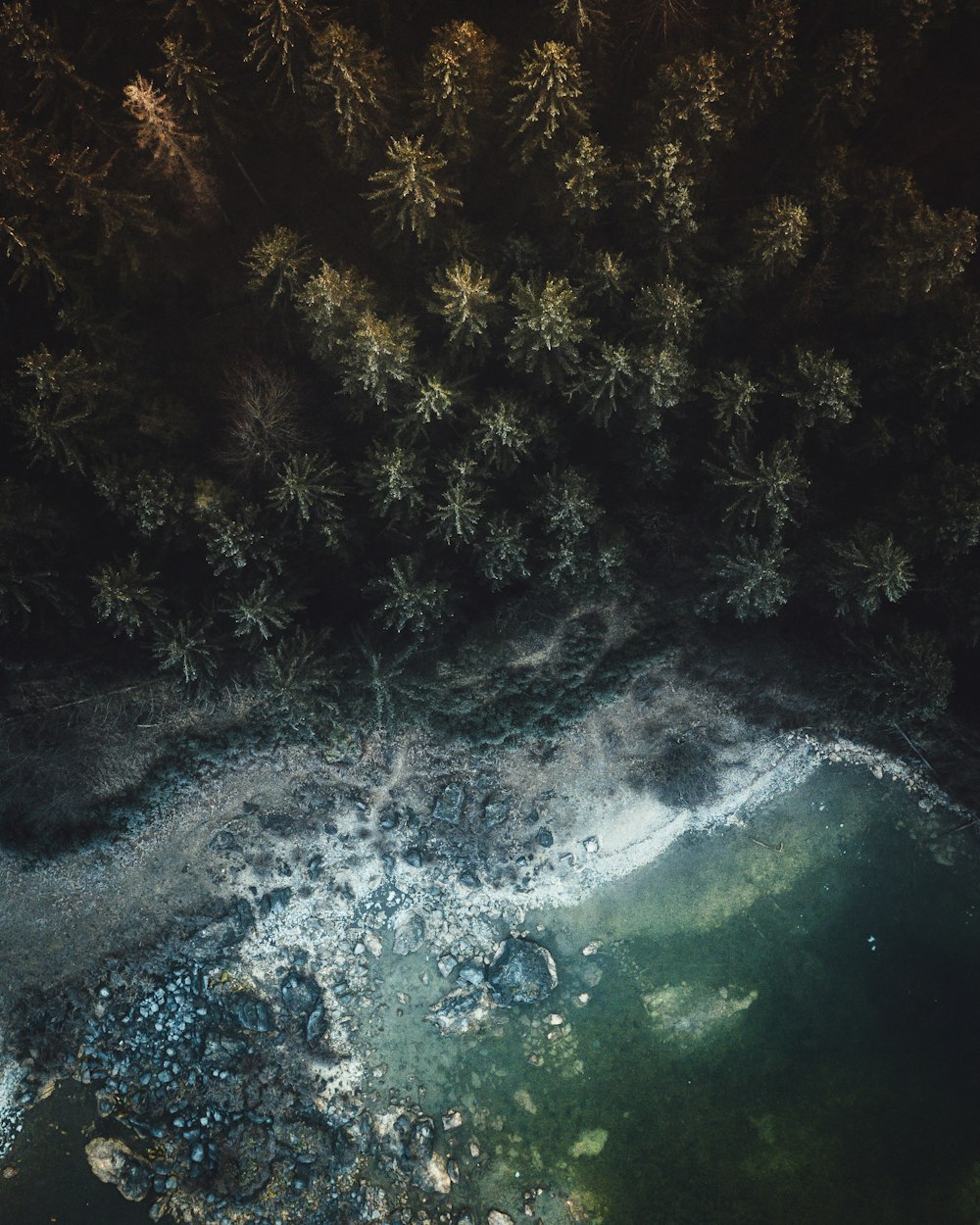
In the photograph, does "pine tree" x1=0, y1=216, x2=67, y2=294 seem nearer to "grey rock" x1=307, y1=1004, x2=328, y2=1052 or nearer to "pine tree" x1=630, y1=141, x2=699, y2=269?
"pine tree" x1=630, y1=141, x2=699, y2=269

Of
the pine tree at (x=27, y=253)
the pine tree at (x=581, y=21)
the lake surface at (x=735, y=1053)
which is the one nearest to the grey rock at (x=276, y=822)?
the lake surface at (x=735, y=1053)

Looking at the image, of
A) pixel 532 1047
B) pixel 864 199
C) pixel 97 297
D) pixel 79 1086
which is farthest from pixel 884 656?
pixel 79 1086

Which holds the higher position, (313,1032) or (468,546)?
(468,546)

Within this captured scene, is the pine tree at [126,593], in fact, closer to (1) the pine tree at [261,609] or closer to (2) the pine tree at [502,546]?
(1) the pine tree at [261,609]

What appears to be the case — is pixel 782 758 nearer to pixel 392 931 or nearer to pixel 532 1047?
pixel 532 1047

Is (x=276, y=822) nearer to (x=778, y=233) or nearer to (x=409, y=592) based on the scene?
(x=409, y=592)

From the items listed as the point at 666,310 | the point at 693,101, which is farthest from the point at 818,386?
the point at 693,101
